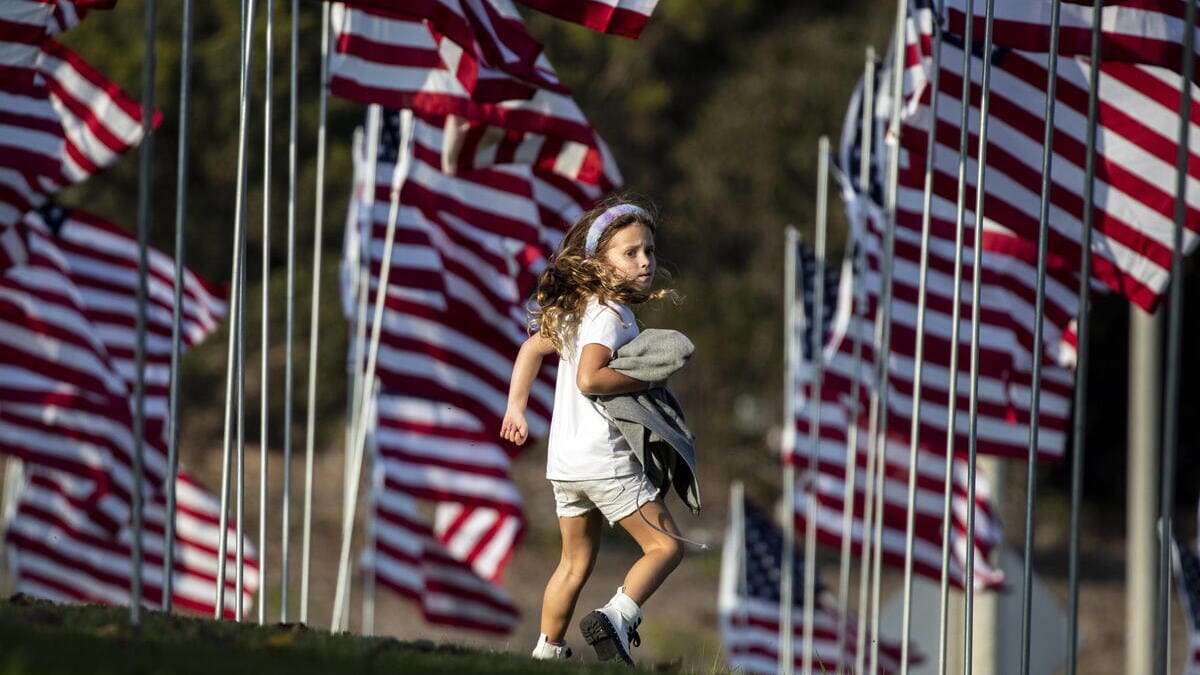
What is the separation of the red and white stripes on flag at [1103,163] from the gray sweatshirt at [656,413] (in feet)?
15.2

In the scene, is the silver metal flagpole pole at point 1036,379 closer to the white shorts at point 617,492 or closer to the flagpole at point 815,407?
the white shorts at point 617,492

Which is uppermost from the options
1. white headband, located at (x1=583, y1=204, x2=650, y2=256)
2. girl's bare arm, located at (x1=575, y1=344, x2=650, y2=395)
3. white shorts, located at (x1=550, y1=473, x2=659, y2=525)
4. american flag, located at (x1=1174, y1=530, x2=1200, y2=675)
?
white headband, located at (x1=583, y1=204, x2=650, y2=256)

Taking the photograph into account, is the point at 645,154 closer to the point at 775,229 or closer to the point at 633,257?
the point at 775,229

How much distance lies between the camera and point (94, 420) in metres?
16.5

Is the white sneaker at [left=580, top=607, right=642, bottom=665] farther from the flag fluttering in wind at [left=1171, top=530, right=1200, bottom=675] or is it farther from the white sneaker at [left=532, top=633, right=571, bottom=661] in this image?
the flag fluttering in wind at [left=1171, top=530, right=1200, bottom=675]

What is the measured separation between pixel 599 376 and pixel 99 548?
1229 cm

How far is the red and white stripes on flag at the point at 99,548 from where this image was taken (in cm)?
1631

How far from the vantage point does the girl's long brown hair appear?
633 centimetres

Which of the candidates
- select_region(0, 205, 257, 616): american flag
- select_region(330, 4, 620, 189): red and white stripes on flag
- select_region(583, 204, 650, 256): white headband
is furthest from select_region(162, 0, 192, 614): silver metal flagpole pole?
select_region(0, 205, 257, 616): american flag

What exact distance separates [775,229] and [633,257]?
28.1 meters

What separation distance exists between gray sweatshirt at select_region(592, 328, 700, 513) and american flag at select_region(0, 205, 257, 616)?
363 inches

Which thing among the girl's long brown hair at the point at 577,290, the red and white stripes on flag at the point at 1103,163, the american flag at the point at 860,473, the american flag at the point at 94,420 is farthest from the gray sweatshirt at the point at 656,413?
the american flag at the point at 94,420

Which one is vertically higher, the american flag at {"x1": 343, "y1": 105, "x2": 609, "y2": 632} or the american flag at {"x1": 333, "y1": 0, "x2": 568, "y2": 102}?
the american flag at {"x1": 333, "y1": 0, "x2": 568, "y2": 102}

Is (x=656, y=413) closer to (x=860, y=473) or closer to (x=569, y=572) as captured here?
(x=569, y=572)
